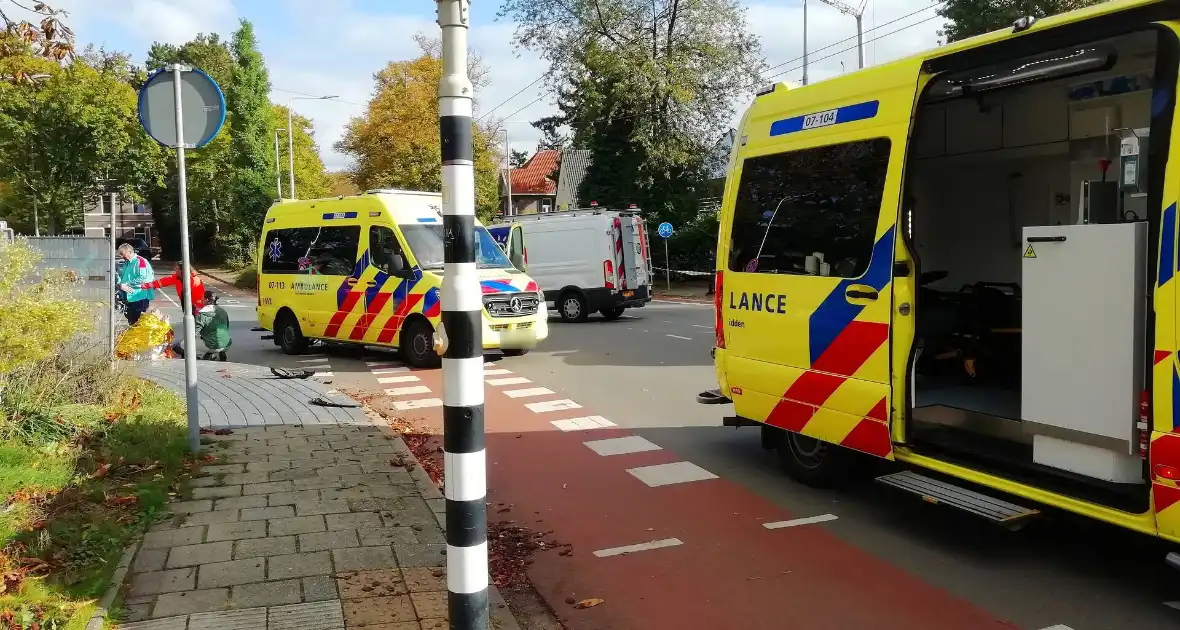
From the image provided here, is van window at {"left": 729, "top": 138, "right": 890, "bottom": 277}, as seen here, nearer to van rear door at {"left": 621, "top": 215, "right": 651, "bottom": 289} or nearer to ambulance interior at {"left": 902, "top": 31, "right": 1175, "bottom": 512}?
ambulance interior at {"left": 902, "top": 31, "right": 1175, "bottom": 512}

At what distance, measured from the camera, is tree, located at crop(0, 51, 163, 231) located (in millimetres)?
40875

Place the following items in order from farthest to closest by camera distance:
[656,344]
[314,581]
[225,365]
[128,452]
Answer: [656,344]
[225,365]
[128,452]
[314,581]

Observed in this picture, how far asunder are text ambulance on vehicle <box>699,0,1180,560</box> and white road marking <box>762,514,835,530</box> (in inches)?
17.1

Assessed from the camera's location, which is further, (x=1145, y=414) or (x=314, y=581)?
(x=314, y=581)

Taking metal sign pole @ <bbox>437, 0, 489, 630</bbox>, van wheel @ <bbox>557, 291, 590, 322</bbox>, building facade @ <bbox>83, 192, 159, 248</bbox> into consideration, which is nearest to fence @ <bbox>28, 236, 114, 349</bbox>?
metal sign pole @ <bbox>437, 0, 489, 630</bbox>

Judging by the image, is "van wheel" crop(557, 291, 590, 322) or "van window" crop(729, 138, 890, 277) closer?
"van window" crop(729, 138, 890, 277)

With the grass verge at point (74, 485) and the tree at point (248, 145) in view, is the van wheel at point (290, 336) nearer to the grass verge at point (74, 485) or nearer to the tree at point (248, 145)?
the grass verge at point (74, 485)

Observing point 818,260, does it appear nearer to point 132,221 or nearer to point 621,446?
point 621,446

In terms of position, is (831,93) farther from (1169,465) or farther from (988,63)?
(1169,465)

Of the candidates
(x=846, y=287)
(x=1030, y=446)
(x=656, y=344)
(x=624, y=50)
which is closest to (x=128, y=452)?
(x=846, y=287)

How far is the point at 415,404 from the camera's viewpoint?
9961 millimetres

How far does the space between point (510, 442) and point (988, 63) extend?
5.06m

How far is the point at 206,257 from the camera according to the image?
56.4 metres

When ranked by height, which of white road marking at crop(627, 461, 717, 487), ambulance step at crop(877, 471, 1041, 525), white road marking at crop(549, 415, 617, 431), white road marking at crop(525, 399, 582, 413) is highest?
ambulance step at crop(877, 471, 1041, 525)
